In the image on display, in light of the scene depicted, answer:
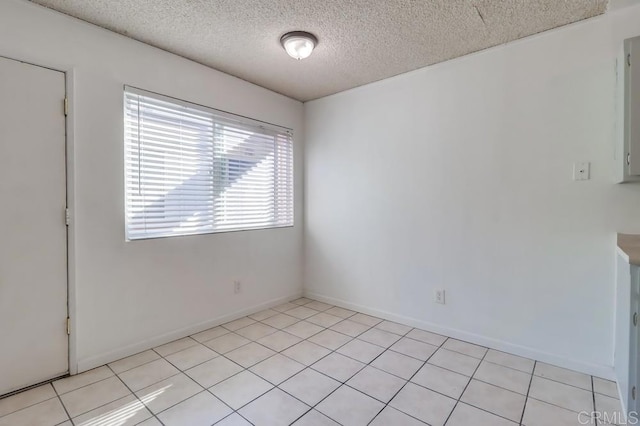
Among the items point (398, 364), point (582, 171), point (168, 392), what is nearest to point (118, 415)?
point (168, 392)

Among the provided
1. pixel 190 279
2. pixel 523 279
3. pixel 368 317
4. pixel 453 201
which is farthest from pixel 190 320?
pixel 523 279

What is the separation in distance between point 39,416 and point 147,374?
0.58m

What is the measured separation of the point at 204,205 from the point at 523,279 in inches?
112

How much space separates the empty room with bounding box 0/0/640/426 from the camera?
1937mm

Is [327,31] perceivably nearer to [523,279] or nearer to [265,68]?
[265,68]

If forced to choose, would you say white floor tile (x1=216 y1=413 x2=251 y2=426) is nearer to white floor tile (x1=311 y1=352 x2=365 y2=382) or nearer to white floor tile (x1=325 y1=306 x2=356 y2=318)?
white floor tile (x1=311 y1=352 x2=365 y2=382)

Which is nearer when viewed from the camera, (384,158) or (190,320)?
(190,320)

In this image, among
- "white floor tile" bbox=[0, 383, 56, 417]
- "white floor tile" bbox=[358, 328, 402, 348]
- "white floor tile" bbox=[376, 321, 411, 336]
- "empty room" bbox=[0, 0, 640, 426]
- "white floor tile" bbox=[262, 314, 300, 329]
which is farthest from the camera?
"white floor tile" bbox=[262, 314, 300, 329]

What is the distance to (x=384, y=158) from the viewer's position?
10.7 feet

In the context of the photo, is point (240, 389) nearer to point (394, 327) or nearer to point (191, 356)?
point (191, 356)

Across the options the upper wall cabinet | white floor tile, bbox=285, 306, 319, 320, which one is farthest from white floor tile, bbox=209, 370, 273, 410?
the upper wall cabinet

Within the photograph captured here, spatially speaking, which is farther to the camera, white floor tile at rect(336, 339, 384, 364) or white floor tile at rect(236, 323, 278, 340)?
white floor tile at rect(236, 323, 278, 340)

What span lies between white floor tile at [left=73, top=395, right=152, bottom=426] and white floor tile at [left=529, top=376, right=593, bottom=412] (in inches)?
93.8

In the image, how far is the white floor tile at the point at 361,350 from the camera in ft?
8.08
